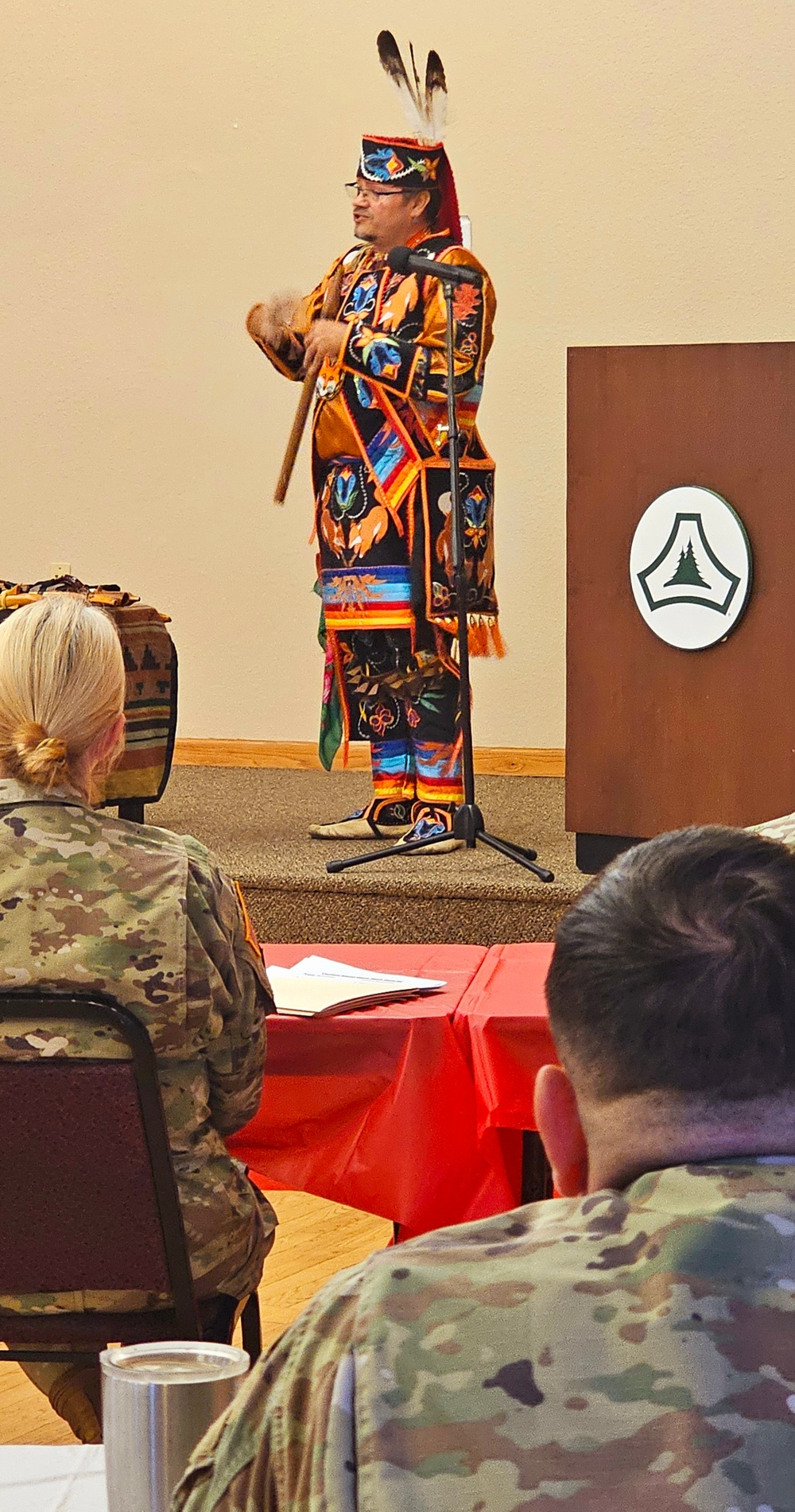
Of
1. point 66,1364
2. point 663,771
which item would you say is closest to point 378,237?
point 663,771

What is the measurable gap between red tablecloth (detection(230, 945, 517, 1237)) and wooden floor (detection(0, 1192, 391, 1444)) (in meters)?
0.34

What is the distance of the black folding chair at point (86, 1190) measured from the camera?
1.49m

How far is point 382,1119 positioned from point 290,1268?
1.07m

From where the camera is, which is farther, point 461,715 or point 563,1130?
point 461,715

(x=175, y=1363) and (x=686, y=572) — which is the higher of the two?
(x=686, y=572)

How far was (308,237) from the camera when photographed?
603 cm

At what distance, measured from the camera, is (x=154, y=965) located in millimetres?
1561

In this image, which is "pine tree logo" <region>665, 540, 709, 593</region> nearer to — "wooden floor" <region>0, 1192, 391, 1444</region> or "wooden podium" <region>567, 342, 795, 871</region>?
"wooden podium" <region>567, 342, 795, 871</region>

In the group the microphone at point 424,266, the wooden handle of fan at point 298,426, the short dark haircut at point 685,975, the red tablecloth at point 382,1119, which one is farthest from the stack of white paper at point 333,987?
the wooden handle of fan at point 298,426

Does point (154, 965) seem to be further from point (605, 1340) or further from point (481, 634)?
point (481, 634)

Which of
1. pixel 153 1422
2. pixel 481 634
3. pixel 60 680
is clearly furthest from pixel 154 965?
pixel 481 634

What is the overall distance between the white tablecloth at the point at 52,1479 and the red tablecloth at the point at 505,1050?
915 millimetres

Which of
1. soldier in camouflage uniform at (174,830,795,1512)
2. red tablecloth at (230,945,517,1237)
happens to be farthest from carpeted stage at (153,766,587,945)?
soldier in camouflage uniform at (174,830,795,1512)

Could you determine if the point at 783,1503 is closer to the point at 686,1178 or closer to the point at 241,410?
the point at 686,1178
